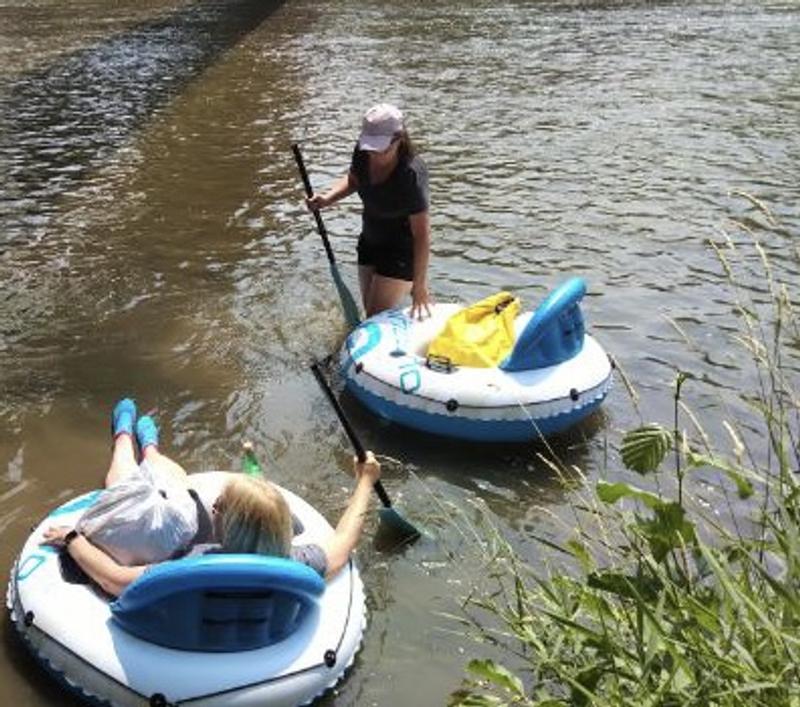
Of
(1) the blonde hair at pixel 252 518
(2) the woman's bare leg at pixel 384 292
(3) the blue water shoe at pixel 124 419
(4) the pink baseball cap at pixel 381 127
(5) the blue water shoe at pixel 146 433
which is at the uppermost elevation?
(4) the pink baseball cap at pixel 381 127

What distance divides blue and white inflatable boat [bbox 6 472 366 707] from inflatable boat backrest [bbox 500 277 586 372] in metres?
2.30

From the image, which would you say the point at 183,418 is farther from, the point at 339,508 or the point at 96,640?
the point at 96,640

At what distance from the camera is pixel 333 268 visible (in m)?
7.61

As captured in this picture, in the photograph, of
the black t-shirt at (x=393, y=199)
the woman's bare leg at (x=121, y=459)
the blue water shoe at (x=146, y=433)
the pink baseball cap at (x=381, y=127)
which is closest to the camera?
the woman's bare leg at (x=121, y=459)

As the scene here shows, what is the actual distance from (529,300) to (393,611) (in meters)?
4.04

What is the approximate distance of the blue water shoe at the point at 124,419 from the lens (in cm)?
582

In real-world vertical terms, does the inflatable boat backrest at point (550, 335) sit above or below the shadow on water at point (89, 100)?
above

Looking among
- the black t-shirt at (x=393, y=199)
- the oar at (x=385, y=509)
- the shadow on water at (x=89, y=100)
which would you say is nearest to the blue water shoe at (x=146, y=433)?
the oar at (x=385, y=509)

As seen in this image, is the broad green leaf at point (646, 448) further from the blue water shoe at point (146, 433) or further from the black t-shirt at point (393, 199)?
the black t-shirt at point (393, 199)

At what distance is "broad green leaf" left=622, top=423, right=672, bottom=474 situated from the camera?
104 inches

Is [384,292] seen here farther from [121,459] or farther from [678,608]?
[678,608]

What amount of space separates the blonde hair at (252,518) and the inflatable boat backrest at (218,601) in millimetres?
92

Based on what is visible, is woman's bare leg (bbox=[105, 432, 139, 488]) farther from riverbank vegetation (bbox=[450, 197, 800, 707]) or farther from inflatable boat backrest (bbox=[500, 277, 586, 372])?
riverbank vegetation (bbox=[450, 197, 800, 707])

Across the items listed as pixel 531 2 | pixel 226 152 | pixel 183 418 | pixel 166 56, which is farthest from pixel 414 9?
pixel 183 418
